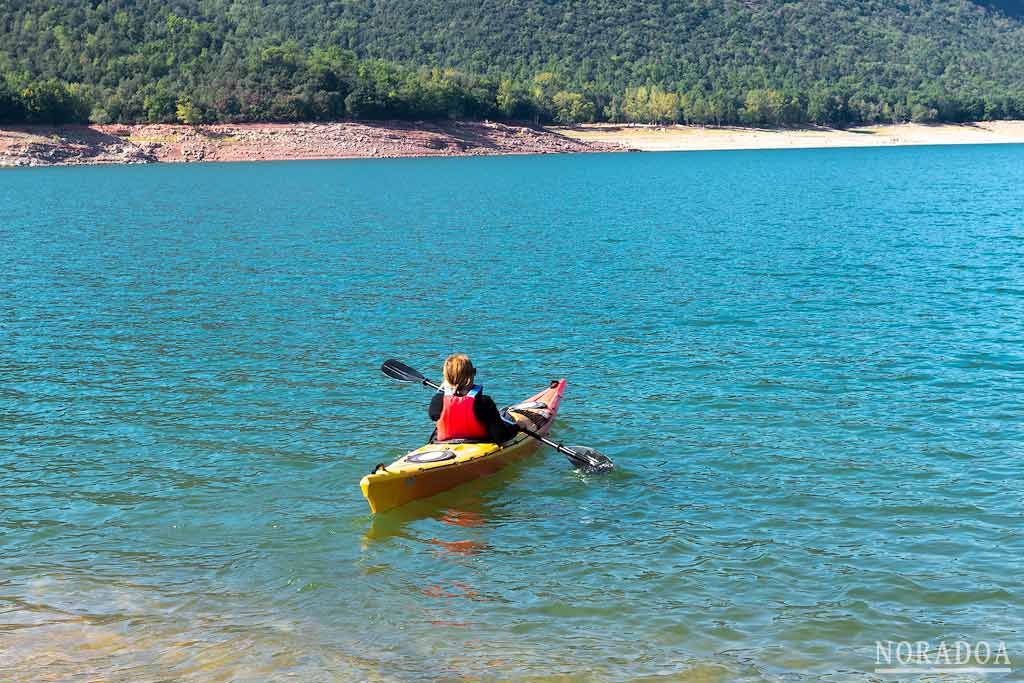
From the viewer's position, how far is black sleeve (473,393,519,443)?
522 inches

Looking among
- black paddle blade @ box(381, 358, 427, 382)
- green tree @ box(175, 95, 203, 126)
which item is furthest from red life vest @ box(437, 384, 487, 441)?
green tree @ box(175, 95, 203, 126)

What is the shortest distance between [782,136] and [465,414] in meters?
148

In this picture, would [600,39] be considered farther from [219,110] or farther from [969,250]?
[969,250]

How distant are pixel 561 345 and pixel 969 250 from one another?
66.1 feet

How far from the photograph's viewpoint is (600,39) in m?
191

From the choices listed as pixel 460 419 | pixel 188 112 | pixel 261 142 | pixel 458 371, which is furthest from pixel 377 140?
pixel 458 371

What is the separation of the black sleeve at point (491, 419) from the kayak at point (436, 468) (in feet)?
0.35

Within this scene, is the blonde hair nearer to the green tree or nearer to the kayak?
the kayak

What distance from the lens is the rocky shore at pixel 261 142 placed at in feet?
343

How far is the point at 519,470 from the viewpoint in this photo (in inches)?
556

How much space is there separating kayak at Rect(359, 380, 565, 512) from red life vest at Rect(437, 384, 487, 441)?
0.44 feet

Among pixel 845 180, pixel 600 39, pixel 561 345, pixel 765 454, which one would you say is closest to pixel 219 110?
pixel 845 180

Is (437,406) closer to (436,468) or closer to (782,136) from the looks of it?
(436,468)

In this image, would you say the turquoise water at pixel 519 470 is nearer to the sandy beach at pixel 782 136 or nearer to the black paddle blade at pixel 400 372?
the black paddle blade at pixel 400 372
